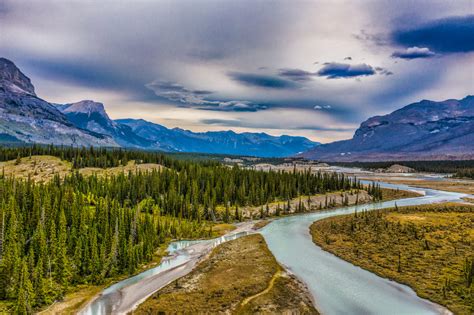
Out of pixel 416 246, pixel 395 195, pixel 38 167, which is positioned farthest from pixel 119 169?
pixel 416 246

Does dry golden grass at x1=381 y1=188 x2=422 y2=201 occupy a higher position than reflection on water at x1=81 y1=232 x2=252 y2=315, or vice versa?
dry golden grass at x1=381 y1=188 x2=422 y2=201

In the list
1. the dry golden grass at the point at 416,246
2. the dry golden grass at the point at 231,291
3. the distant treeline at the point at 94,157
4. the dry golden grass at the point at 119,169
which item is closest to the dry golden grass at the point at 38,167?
the distant treeline at the point at 94,157

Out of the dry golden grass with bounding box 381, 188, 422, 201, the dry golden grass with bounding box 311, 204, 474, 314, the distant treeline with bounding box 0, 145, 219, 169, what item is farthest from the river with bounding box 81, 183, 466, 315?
the distant treeline with bounding box 0, 145, 219, 169

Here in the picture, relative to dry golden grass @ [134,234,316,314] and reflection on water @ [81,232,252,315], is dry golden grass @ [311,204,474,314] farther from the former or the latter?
reflection on water @ [81,232,252,315]

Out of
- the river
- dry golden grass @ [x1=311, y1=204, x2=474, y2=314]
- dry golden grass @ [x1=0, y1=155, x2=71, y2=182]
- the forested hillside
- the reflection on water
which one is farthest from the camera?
dry golden grass @ [x1=0, y1=155, x2=71, y2=182]

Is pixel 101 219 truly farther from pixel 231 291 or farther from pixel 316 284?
pixel 316 284

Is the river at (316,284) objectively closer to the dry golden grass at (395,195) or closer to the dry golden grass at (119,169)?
the dry golden grass at (119,169)

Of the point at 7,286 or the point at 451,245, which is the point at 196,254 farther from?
the point at 451,245
